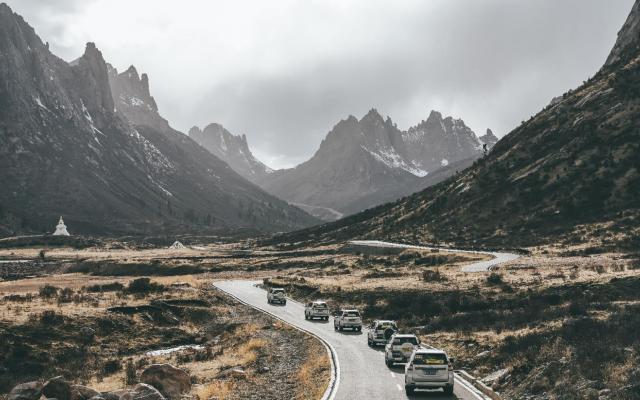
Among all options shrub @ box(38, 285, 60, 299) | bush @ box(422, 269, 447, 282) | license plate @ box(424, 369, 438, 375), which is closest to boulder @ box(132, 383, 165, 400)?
license plate @ box(424, 369, 438, 375)

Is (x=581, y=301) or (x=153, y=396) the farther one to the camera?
(x=581, y=301)

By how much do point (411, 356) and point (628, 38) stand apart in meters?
177

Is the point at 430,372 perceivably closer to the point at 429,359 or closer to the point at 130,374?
the point at 429,359

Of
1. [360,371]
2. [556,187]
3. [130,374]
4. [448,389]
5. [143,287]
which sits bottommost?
[130,374]

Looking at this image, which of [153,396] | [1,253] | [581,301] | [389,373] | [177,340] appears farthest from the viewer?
[1,253]

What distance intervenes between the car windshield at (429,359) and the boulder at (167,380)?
28.5 feet

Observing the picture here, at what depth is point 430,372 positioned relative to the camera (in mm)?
21062

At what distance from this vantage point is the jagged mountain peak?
6250 inches

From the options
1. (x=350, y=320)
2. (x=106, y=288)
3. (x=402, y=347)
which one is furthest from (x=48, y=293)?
(x=402, y=347)

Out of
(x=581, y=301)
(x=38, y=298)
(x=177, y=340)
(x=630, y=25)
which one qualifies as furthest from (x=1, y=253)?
(x=630, y=25)

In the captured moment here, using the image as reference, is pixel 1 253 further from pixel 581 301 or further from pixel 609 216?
pixel 581 301

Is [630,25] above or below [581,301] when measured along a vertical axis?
above

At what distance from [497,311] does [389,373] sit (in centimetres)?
1467

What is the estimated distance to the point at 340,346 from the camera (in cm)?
3409
